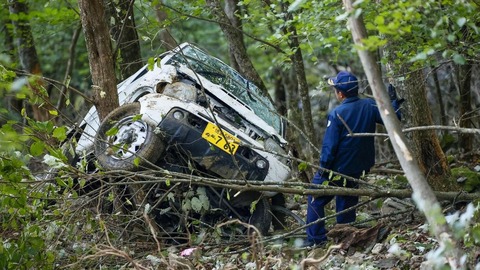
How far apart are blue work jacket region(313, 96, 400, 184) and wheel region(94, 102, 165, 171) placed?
1.71m

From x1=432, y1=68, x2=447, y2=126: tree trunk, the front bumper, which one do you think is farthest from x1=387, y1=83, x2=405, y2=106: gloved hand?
x1=432, y1=68, x2=447, y2=126: tree trunk

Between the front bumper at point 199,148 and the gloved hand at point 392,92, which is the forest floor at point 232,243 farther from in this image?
the gloved hand at point 392,92

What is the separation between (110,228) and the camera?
26.3 feet

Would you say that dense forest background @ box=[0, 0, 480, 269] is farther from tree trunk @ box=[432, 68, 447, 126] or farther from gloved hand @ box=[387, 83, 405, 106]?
tree trunk @ box=[432, 68, 447, 126]

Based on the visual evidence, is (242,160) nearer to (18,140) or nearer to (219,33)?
(18,140)

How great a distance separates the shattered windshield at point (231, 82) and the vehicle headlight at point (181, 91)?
1.75 ft

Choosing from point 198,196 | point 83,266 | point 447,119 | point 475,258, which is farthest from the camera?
point 447,119

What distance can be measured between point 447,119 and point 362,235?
7233mm

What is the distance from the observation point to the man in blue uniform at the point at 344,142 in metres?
8.15

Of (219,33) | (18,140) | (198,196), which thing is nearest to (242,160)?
(198,196)

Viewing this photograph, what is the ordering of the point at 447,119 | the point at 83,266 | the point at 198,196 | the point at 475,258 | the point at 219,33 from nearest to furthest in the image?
the point at 475,258
the point at 83,266
the point at 198,196
the point at 447,119
the point at 219,33

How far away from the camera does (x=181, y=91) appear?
366 inches

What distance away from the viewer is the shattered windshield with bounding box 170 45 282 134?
995 centimetres

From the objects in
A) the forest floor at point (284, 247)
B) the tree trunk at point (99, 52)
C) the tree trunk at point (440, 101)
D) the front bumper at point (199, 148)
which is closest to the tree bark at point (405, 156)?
the forest floor at point (284, 247)
